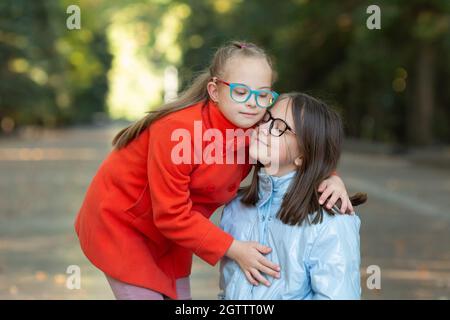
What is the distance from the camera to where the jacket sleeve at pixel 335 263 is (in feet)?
8.21

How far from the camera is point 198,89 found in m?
2.86

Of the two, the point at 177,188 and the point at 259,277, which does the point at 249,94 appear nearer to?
the point at 177,188

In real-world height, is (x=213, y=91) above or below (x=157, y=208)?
above

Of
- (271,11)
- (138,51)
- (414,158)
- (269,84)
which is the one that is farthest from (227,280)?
(138,51)

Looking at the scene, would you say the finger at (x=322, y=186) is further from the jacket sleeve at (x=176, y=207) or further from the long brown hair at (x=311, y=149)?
the jacket sleeve at (x=176, y=207)

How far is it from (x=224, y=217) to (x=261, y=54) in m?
0.57

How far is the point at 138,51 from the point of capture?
252ft

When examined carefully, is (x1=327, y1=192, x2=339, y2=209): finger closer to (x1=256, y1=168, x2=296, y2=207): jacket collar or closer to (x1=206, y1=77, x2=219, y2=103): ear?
(x1=256, y1=168, x2=296, y2=207): jacket collar

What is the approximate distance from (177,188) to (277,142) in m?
0.33

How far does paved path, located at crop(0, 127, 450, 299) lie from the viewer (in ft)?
22.4

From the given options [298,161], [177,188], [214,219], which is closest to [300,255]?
[298,161]

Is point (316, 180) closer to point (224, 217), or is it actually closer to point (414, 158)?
point (224, 217)

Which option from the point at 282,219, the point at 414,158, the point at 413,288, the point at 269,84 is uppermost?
the point at 269,84

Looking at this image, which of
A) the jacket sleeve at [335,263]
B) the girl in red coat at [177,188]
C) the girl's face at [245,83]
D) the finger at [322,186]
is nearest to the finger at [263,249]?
the girl in red coat at [177,188]
